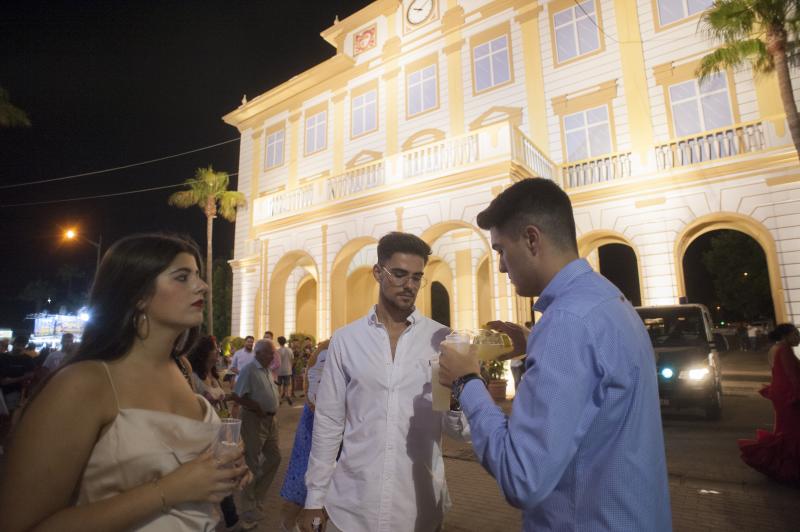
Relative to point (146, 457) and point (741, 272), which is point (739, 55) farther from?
point (741, 272)

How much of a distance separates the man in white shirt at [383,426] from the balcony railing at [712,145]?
12053 mm

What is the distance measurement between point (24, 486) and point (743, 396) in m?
13.6

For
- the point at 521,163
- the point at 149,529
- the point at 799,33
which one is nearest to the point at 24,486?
the point at 149,529

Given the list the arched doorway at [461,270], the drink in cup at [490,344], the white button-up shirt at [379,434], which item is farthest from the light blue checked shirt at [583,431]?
the arched doorway at [461,270]

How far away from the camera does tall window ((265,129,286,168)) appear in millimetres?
21016

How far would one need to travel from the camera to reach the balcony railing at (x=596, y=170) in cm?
1233

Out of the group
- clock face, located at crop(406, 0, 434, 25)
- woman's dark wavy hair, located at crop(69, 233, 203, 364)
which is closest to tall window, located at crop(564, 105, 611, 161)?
clock face, located at crop(406, 0, 434, 25)

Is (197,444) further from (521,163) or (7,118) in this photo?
(7,118)

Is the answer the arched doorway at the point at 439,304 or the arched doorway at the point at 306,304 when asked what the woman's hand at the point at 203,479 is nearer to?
the arched doorway at the point at 306,304

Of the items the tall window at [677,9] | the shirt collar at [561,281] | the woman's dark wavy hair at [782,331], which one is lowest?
the woman's dark wavy hair at [782,331]

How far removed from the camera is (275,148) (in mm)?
21281

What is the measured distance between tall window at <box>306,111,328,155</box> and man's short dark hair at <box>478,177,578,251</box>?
18.6 metres

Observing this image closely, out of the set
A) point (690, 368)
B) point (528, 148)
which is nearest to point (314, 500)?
point (690, 368)

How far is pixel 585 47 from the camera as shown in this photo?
44.1 feet
